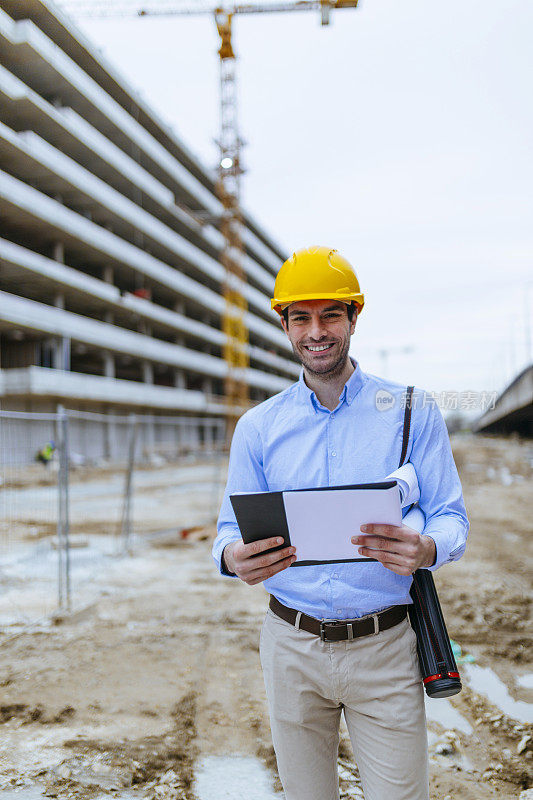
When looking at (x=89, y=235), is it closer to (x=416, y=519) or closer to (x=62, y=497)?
(x=62, y=497)

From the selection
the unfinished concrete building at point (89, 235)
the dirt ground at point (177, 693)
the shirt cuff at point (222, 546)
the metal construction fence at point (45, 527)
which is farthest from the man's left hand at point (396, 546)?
the unfinished concrete building at point (89, 235)

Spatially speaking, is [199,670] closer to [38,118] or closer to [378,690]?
[378,690]

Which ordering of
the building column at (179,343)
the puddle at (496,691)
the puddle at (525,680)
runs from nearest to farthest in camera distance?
the puddle at (496,691) → the puddle at (525,680) → the building column at (179,343)

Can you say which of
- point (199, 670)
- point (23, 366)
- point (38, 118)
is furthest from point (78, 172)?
point (199, 670)

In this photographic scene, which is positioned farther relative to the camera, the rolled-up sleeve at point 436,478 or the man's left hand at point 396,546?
the rolled-up sleeve at point 436,478

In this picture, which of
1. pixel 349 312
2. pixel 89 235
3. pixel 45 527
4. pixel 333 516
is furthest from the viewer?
pixel 89 235

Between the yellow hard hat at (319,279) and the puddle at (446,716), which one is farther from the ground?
the yellow hard hat at (319,279)

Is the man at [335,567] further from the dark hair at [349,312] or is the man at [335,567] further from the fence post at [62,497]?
the fence post at [62,497]

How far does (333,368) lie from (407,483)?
470mm

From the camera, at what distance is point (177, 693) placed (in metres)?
4.38

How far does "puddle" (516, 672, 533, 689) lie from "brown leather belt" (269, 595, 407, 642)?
338 centimetres

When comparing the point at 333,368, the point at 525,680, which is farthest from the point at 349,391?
the point at 525,680

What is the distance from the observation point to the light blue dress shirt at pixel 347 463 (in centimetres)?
177

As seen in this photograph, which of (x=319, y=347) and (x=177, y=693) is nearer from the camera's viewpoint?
(x=319, y=347)
